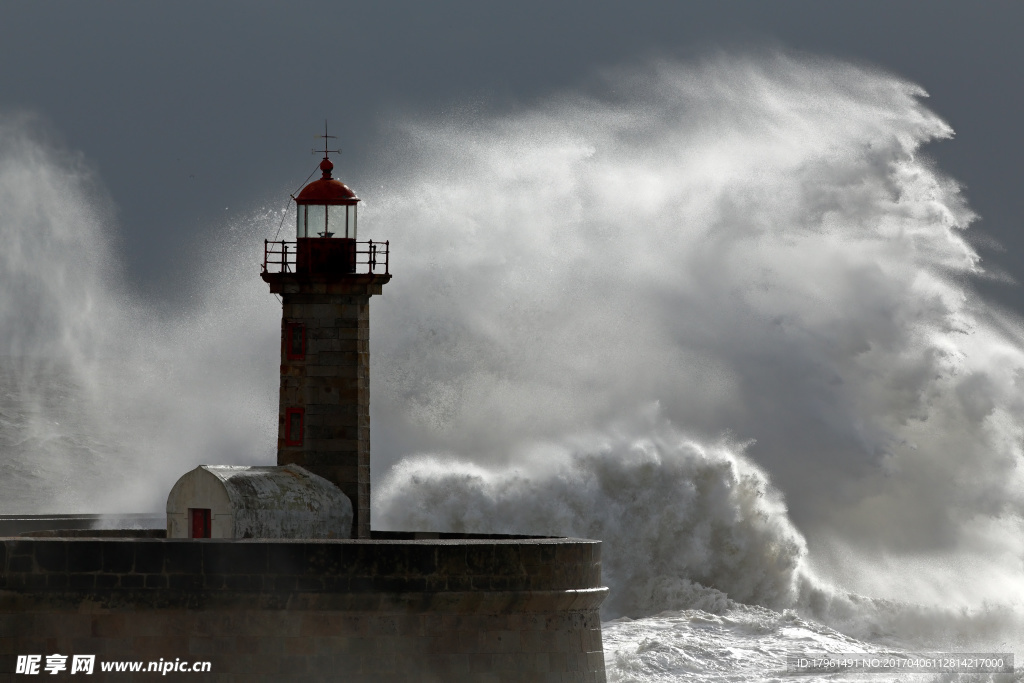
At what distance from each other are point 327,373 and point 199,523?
1.91 metres

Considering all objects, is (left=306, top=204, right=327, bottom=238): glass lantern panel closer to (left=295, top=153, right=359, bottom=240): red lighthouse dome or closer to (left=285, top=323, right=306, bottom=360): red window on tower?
(left=295, top=153, right=359, bottom=240): red lighthouse dome

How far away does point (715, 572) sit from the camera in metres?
25.5

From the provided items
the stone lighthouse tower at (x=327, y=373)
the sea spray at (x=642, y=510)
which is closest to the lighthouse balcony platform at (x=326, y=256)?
the stone lighthouse tower at (x=327, y=373)

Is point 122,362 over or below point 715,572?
over

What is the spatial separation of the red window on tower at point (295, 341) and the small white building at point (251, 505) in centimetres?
105

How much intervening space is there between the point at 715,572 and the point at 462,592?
1210 centimetres

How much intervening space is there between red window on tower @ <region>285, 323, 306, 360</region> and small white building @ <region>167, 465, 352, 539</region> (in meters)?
1.05

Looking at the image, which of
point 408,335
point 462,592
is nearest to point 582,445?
point 408,335

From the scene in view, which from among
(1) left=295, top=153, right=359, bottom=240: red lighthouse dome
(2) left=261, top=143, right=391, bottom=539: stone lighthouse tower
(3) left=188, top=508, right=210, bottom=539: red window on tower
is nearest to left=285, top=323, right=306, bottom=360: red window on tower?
(2) left=261, top=143, right=391, bottom=539: stone lighthouse tower

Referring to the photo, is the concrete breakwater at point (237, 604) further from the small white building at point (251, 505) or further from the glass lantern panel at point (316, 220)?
the glass lantern panel at point (316, 220)

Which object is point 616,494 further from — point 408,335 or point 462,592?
point 462,592

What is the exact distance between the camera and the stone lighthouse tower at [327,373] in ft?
53.0

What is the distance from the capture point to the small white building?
1491 centimetres

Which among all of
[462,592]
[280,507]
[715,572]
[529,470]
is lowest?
[462,592]
